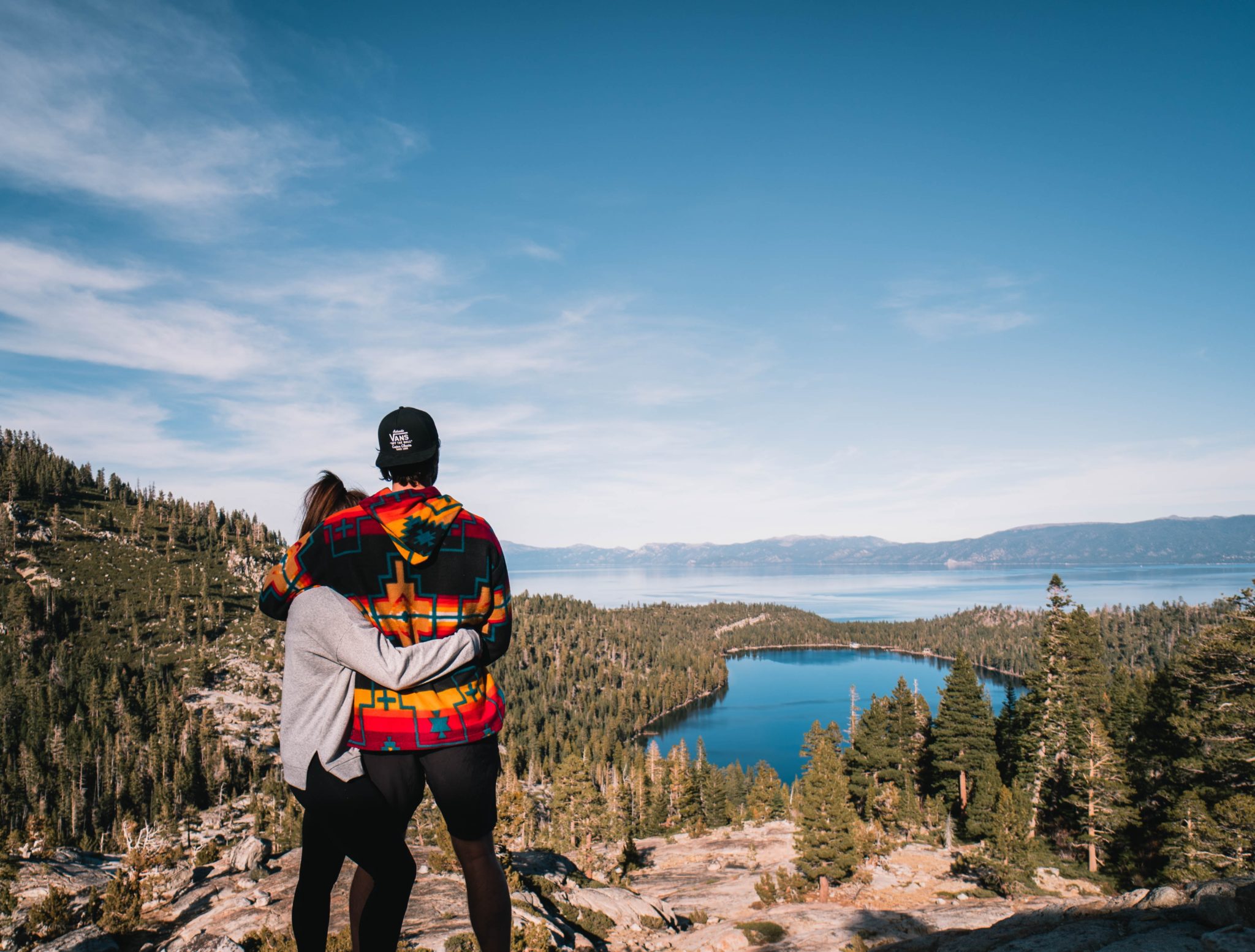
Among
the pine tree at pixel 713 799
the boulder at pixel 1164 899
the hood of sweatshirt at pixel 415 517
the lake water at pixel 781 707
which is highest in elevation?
the hood of sweatshirt at pixel 415 517

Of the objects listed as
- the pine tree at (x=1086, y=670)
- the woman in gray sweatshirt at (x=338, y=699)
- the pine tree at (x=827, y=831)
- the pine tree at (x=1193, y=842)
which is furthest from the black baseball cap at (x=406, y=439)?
the pine tree at (x=1086, y=670)

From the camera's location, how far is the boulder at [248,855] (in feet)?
61.6

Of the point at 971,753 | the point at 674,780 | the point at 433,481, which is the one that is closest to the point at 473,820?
the point at 433,481

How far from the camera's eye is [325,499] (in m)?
3.74

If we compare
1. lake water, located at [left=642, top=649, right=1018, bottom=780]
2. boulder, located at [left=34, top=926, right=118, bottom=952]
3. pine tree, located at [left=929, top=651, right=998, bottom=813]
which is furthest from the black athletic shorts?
lake water, located at [left=642, top=649, right=1018, bottom=780]

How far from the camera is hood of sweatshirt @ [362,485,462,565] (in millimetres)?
3010

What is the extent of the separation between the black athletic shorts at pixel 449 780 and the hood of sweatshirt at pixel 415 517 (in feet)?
3.10

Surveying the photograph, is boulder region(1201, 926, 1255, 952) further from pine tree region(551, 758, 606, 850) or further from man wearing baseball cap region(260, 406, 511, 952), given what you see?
pine tree region(551, 758, 606, 850)

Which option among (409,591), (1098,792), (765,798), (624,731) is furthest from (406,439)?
(624,731)

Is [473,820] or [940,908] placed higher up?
[473,820]

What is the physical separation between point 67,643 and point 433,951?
537 feet

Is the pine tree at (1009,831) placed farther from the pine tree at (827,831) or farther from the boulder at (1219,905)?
the boulder at (1219,905)

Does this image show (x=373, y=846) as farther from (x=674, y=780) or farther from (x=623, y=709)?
(x=623, y=709)

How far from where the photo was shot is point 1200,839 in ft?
69.5
